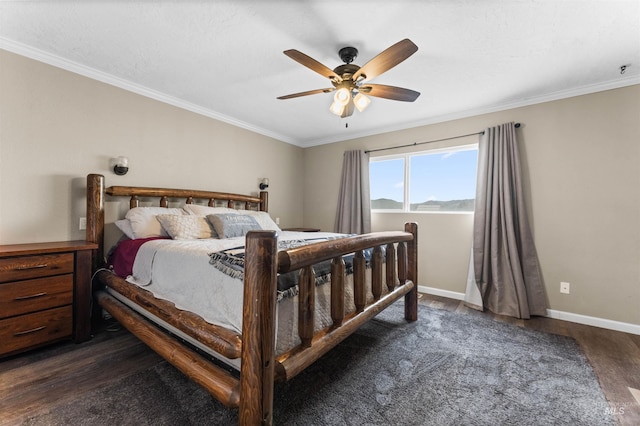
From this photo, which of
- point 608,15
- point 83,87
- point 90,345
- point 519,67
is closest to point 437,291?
point 519,67

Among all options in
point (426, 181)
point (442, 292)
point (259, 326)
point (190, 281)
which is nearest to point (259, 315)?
point (259, 326)

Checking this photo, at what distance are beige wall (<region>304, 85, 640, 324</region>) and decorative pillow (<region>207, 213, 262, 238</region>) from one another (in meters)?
3.06

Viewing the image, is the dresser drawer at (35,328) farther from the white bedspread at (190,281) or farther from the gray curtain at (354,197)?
the gray curtain at (354,197)

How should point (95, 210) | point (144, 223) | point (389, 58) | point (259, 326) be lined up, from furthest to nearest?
point (144, 223) → point (95, 210) → point (389, 58) → point (259, 326)

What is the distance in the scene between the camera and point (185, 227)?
2502mm

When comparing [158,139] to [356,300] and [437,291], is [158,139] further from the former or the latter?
[437,291]

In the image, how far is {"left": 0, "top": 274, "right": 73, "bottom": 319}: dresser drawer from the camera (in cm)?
181

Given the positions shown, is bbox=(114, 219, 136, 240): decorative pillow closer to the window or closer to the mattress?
the mattress

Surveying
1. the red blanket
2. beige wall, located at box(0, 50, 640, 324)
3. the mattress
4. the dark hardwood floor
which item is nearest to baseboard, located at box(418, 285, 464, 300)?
beige wall, located at box(0, 50, 640, 324)

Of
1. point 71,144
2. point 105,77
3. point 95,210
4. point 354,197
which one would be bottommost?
point 95,210

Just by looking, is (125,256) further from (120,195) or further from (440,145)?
(440,145)

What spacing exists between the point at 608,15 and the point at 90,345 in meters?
4.40

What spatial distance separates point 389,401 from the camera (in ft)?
4.94

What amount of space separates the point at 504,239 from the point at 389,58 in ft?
7.85
